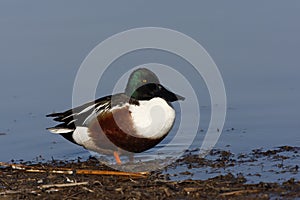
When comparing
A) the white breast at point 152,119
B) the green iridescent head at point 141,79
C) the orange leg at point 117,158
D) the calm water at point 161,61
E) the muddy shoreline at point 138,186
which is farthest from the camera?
the calm water at point 161,61

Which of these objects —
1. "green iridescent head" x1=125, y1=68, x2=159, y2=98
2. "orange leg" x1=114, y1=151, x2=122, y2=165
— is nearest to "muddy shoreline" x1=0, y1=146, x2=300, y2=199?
"orange leg" x1=114, y1=151, x2=122, y2=165

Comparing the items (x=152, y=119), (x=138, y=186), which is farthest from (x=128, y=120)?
(x=138, y=186)

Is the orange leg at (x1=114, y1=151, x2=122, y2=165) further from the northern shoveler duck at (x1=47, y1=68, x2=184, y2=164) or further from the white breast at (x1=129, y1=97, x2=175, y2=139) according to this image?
the white breast at (x1=129, y1=97, x2=175, y2=139)

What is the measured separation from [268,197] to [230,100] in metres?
3.29

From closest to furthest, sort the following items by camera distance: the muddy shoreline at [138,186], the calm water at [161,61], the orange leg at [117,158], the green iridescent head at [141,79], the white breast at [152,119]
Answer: the muddy shoreline at [138,186] → the white breast at [152,119] → the orange leg at [117,158] → the green iridescent head at [141,79] → the calm water at [161,61]

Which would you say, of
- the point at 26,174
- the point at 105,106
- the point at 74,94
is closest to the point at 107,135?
the point at 105,106

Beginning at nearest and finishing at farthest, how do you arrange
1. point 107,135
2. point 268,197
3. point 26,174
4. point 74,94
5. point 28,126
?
point 268,197 < point 26,174 < point 107,135 < point 28,126 < point 74,94

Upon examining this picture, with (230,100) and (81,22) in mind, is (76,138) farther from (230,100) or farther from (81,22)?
(81,22)

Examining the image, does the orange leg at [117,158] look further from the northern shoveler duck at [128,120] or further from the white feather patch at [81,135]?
the white feather patch at [81,135]

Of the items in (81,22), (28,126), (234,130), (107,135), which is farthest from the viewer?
(81,22)

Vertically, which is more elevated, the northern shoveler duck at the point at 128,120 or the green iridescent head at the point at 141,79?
the green iridescent head at the point at 141,79

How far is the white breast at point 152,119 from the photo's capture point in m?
5.74

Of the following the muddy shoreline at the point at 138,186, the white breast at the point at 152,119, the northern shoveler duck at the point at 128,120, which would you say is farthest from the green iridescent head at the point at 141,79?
the muddy shoreline at the point at 138,186

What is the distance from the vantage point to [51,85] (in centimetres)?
837
